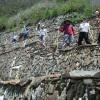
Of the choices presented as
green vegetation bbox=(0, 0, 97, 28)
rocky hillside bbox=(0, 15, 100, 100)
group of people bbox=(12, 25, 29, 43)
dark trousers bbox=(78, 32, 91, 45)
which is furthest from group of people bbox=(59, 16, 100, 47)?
group of people bbox=(12, 25, 29, 43)

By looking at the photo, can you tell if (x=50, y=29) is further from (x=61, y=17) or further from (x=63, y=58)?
(x=63, y=58)

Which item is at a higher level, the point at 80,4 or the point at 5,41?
the point at 80,4

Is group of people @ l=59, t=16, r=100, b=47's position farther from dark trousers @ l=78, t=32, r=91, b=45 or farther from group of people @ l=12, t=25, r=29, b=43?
group of people @ l=12, t=25, r=29, b=43

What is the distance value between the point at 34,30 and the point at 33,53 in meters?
8.32

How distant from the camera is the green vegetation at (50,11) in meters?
33.7

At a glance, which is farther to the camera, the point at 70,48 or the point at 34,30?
→ the point at 34,30

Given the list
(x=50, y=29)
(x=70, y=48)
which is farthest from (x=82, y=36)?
(x=50, y=29)

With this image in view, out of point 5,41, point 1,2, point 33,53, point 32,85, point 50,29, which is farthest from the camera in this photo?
point 1,2

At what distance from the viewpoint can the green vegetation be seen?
33719 millimetres

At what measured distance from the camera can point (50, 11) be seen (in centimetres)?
3722

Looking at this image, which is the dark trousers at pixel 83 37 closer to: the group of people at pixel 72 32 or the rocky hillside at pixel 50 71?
the group of people at pixel 72 32

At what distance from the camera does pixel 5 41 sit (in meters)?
37.3

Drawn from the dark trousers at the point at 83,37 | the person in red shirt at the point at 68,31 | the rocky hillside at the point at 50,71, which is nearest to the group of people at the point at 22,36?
the rocky hillside at the point at 50,71

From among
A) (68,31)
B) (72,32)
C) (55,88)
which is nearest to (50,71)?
(68,31)
